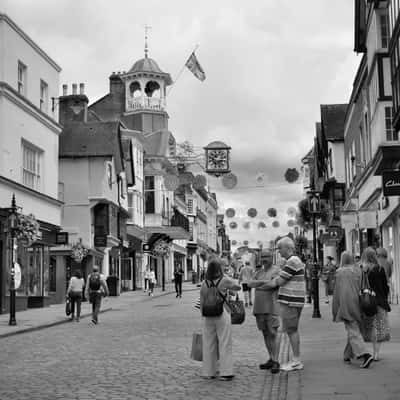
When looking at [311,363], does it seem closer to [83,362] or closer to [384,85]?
[83,362]

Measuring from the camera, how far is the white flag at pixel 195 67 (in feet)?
123

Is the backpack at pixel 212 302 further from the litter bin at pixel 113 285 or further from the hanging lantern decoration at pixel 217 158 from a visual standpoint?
the litter bin at pixel 113 285

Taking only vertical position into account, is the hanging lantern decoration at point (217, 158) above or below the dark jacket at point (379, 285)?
above

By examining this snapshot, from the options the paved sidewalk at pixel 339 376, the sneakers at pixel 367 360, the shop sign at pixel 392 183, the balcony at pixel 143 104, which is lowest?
the paved sidewalk at pixel 339 376

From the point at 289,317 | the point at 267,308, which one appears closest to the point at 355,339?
the point at 289,317

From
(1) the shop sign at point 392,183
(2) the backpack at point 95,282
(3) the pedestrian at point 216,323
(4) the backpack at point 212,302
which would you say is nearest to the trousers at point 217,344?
(3) the pedestrian at point 216,323

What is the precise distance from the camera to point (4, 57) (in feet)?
90.2

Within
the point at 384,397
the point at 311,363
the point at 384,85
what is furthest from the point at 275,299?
the point at 384,85

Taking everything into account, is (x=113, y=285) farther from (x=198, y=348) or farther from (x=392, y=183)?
(x=198, y=348)

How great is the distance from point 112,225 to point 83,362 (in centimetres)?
3322

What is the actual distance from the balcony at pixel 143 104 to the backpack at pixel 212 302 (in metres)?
61.1

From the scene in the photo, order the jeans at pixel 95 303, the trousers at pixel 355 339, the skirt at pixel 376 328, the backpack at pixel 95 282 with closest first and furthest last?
the trousers at pixel 355 339 → the skirt at pixel 376 328 → the jeans at pixel 95 303 → the backpack at pixel 95 282

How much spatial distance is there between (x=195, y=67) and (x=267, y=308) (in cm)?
2768

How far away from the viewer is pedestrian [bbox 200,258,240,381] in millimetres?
10562
